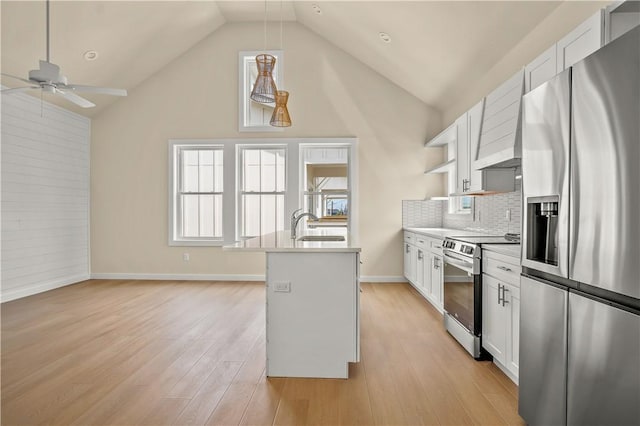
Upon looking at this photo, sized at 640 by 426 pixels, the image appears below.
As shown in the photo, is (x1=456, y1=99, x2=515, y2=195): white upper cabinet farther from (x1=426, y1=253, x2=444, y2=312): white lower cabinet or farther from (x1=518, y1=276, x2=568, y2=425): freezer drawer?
(x1=518, y1=276, x2=568, y2=425): freezer drawer

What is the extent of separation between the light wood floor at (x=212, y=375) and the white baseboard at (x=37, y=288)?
459 millimetres

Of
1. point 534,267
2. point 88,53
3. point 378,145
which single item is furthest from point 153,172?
point 534,267

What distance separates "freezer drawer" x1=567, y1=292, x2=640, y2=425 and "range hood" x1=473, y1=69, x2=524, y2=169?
5.32 feet

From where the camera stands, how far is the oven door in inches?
115

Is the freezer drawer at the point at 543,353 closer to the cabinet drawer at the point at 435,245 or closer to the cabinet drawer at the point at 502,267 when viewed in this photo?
the cabinet drawer at the point at 502,267

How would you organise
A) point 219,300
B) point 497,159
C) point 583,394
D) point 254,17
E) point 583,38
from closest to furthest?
1. point 583,394
2. point 583,38
3. point 497,159
4. point 219,300
5. point 254,17

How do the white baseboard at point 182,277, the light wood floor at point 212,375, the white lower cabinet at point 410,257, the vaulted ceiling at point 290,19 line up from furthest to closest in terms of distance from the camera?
the white baseboard at point 182,277 < the white lower cabinet at point 410,257 < the vaulted ceiling at point 290,19 < the light wood floor at point 212,375

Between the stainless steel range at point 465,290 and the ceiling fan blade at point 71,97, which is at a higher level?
the ceiling fan blade at point 71,97

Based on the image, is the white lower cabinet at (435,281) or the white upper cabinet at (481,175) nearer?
the white upper cabinet at (481,175)

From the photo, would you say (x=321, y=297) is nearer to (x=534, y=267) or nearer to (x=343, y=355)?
(x=343, y=355)

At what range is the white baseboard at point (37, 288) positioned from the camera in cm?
471

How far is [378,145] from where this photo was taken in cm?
599

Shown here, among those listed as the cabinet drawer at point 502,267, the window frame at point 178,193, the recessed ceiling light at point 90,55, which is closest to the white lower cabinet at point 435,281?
the cabinet drawer at point 502,267

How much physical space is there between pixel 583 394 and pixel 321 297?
5.10 ft
